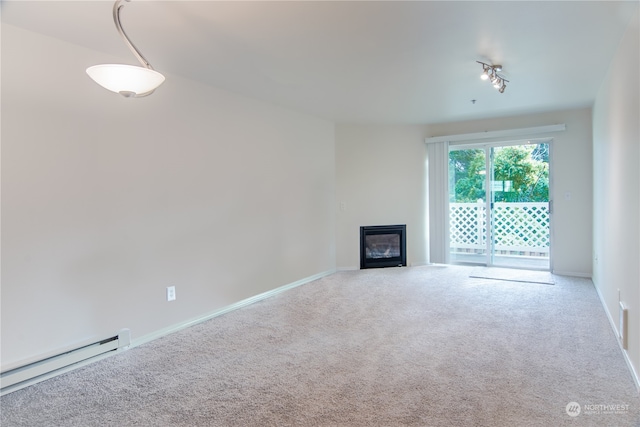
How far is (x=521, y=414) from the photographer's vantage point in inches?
74.0

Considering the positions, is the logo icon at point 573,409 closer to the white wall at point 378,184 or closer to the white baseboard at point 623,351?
the white baseboard at point 623,351

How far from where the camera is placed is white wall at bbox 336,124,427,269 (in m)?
5.58

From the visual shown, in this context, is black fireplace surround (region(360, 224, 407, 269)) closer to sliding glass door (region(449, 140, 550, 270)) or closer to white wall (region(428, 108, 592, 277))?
sliding glass door (region(449, 140, 550, 270))

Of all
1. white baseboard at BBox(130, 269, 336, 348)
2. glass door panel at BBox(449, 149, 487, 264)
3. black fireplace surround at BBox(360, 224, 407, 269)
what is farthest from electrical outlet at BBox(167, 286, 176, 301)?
glass door panel at BBox(449, 149, 487, 264)

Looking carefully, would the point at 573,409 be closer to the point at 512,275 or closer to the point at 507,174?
the point at 512,275

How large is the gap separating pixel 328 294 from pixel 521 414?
2570 mm

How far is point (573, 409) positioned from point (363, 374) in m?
1.11

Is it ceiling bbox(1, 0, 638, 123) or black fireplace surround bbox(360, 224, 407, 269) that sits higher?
ceiling bbox(1, 0, 638, 123)

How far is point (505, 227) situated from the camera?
18.4 feet

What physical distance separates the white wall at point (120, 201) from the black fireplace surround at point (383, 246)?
171 centimetres

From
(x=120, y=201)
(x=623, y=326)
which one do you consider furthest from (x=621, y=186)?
(x=120, y=201)

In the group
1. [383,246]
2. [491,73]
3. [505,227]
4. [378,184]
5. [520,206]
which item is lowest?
[383,246]

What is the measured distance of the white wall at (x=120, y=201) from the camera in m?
2.31

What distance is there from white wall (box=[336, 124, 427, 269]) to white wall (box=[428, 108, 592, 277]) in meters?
1.70
